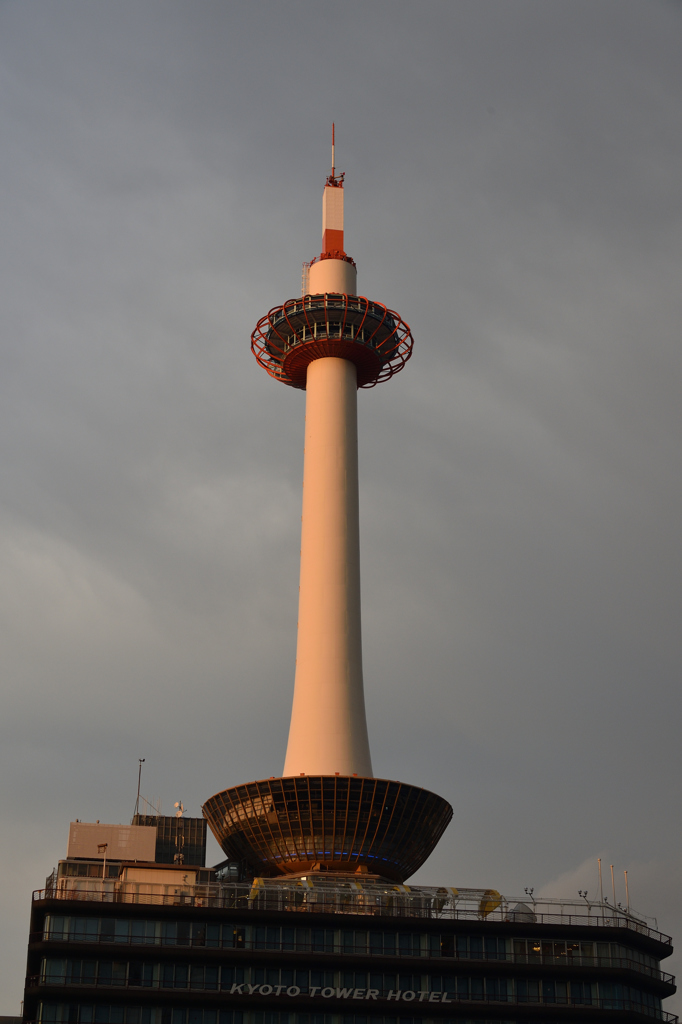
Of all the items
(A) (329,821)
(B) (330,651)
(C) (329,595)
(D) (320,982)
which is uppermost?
(C) (329,595)

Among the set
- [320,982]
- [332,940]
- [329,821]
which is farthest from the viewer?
[329,821]

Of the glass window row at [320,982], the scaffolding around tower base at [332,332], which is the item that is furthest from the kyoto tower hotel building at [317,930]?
the scaffolding around tower base at [332,332]

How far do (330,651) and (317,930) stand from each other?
3726 centimetres

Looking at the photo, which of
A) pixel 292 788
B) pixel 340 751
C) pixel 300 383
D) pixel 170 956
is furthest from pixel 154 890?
pixel 300 383

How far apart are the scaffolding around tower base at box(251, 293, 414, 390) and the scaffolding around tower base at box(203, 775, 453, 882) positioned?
5262 centimetres

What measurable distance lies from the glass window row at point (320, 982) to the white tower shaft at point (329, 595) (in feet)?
88.5

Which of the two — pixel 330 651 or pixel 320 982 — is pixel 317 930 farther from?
pixel 330 651

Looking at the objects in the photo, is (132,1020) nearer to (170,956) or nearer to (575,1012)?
(170,956)

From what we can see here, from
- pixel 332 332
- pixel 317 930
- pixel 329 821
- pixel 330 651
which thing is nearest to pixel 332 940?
pixel 317 930

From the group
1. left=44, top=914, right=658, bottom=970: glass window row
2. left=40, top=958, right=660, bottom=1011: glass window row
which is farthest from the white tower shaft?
left=40, top=958, right=660, bottom=1011: glass window row

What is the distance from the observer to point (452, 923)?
375 ft

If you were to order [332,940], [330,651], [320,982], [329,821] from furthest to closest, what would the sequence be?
[330,651] → [329,821] → [332,940] → [320,982]

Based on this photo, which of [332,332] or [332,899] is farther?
[332,332]

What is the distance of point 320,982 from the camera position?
362ft
